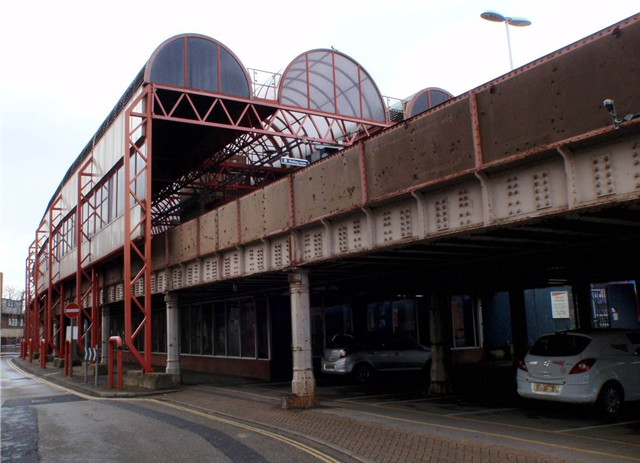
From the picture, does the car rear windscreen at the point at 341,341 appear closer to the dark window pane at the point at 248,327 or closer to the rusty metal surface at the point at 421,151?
the dark window pane at the point at 248,327

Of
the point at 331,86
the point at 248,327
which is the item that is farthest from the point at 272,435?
the point at 331,86

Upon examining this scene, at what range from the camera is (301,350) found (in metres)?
14.4

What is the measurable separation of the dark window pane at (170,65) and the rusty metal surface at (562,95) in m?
15.6

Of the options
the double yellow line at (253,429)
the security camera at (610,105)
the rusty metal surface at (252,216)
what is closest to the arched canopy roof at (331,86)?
the rusty metal surface at (252,216)

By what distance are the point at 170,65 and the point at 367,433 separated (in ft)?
55.1

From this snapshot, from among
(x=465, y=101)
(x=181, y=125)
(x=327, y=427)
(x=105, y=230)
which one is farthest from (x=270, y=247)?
(x=105, y=230)

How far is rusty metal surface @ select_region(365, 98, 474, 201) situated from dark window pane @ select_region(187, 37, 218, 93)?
12945 mm

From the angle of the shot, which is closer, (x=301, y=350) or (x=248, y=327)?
(x=301, y=350)

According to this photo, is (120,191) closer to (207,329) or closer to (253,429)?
(207,329)

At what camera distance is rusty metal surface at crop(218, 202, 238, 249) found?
1672 cm

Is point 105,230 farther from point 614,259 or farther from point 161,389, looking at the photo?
point 614,259

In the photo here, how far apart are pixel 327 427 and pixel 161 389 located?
985 centimetres

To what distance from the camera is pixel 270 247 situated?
1524 centimetres

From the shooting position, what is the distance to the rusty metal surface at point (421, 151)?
9.49m
